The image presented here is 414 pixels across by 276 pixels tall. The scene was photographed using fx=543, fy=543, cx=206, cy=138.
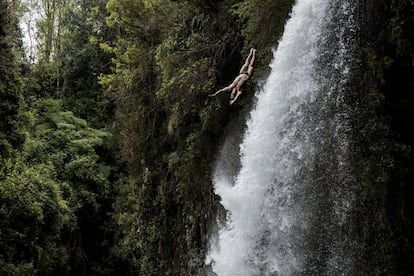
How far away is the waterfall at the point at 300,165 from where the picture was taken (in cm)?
594

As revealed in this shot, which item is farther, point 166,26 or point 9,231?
point 9,231

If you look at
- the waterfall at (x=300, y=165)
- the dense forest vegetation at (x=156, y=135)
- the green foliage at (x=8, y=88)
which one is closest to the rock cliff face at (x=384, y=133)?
the dense forest vegetation at (x=156, y=135)

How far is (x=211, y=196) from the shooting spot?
8.61m

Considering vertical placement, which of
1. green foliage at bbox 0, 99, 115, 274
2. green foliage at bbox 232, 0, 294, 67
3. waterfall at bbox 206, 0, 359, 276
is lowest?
waterfall at bbox 206, 0, 359, 276

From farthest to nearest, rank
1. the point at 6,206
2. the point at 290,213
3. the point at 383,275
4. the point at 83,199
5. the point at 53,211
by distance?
the point at 83,199 < the point at 53,211 < the point at 6,206 < the point at 290,213 < the point at 383,275

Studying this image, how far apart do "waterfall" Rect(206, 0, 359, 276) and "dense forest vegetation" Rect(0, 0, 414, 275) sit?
0.68ft

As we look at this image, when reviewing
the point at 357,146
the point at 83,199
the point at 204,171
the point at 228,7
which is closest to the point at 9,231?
the point at 83,199

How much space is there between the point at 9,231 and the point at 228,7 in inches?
271

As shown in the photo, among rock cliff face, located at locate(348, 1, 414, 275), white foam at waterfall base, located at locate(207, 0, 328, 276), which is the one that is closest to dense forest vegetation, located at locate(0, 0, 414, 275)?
rock cliff face, located at locate(348, 1, 414, 275)

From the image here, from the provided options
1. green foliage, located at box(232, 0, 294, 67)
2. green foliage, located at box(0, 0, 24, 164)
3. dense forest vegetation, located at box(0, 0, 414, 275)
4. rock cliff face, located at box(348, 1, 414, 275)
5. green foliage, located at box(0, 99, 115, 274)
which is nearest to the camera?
rock cliff face, located at box(348, 1, 414, 275)

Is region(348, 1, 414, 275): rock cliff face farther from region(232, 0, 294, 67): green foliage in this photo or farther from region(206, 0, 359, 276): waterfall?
region(232, 0, 294, 67): green foliage

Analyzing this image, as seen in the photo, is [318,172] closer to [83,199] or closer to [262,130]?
[262,130]

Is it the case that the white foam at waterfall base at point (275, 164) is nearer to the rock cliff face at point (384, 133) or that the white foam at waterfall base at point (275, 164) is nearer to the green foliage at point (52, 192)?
the rock cliff face at point (384, 133)

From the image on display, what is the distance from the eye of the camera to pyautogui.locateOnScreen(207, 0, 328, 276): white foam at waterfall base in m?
6.22
